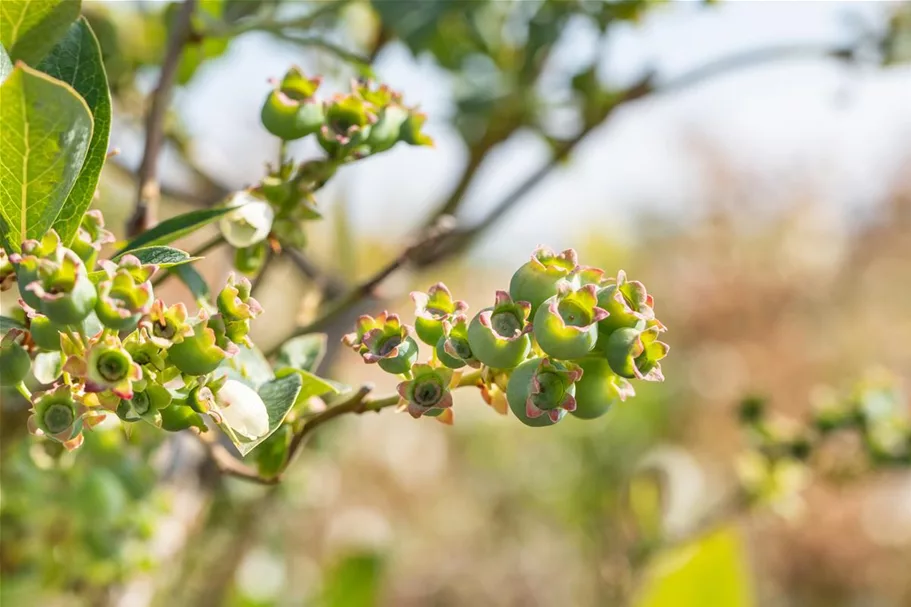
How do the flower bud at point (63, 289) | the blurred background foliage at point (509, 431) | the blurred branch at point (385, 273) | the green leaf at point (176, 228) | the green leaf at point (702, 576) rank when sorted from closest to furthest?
the flower bud at point (63, 289) < the green leaf at point (176, 228) < the blurred branch at point (385, 273) < the blurred background foliage at point (509, 431) < the green leaf at point (702, 576)

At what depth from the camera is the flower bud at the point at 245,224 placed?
43 cm

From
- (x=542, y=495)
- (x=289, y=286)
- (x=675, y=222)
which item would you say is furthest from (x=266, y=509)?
(x=675, y=222)

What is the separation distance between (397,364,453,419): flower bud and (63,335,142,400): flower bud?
105 mm

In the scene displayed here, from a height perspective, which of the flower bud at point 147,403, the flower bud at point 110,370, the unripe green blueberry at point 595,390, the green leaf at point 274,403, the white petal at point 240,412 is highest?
the flower bud at point 110,370

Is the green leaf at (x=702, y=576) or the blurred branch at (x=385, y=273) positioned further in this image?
the green leaf at (x=702, y=576)

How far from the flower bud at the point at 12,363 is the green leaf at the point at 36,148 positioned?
5 centimetres

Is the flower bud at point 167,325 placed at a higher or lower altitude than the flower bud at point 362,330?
higher

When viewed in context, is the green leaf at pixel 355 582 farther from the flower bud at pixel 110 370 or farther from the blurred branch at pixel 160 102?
the flower bud at pixel 110 370

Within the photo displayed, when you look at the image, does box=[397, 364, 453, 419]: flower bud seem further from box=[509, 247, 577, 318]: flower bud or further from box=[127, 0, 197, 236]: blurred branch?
box=[127, 0, 197, 236]: blurred branch

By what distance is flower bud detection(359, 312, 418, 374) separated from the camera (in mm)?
357

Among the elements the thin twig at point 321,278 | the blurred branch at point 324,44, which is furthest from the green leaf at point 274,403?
the thin twig at point 321,278

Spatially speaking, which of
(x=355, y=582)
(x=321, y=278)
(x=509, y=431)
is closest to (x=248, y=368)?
(x=321, y=278)

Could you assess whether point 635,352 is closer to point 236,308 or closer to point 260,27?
point 236,308

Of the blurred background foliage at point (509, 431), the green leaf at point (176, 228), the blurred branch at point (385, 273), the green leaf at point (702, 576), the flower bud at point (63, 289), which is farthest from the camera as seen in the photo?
the green leaf at point (702, 576)
